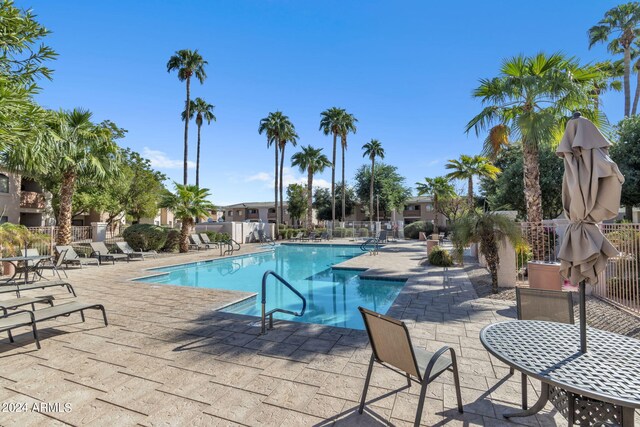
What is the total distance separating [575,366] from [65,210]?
1748cm

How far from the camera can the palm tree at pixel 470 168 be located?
1747cm

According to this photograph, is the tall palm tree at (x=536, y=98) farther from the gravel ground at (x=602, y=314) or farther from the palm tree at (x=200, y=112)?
the palm tree at (x=200, y=112)

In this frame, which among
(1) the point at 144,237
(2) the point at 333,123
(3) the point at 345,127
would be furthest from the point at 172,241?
(3) the point at 345,127

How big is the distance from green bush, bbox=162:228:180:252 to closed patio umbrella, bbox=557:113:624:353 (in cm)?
1976

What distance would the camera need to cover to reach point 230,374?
10.6 feet

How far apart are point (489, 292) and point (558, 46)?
692cm

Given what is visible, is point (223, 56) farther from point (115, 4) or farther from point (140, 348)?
point (140, 348)

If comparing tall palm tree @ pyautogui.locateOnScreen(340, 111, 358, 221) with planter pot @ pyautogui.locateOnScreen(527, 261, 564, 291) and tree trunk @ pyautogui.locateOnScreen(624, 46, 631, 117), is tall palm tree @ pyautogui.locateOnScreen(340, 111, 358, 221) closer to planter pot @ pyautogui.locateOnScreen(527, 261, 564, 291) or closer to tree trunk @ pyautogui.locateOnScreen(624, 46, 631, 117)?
tree trunk @ pyautogui.locateOnScreen(624, 46, 631, 117)

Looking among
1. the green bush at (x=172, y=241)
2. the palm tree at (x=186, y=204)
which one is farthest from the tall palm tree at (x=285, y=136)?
the green bush at (x=172, y=241)

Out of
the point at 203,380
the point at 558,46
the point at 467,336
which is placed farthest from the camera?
the point at 558,46

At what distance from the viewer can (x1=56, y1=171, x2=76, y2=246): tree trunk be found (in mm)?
13062

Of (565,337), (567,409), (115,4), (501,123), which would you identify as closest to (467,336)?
(565,337)

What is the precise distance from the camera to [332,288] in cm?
953

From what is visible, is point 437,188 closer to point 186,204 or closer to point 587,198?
point 186,204
